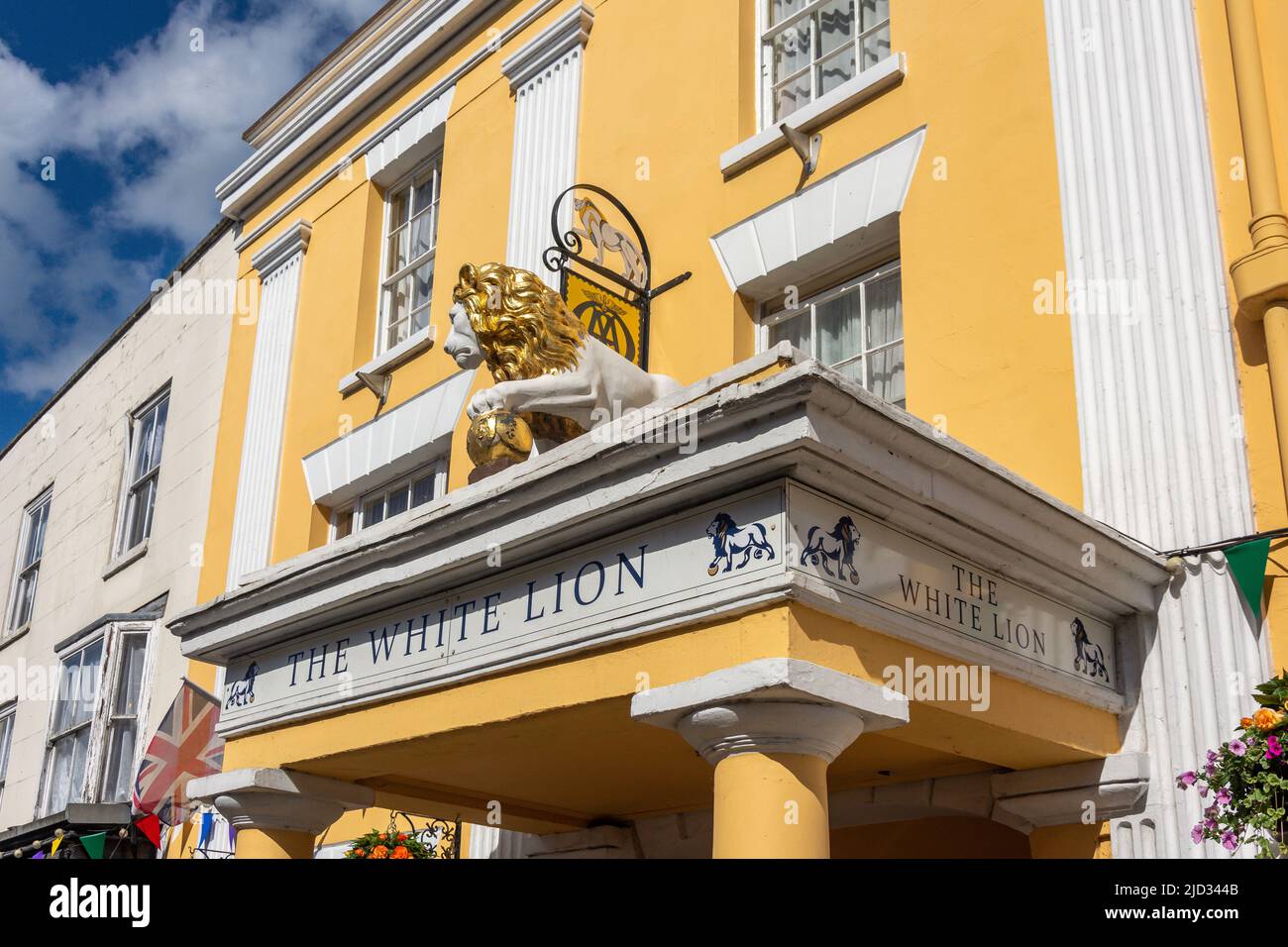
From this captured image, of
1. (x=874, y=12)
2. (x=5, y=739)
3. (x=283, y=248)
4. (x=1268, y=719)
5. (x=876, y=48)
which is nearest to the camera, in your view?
(x=1268, y=719)

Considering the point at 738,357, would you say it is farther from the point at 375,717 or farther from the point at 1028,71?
the point at 375,717

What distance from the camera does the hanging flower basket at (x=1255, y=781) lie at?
5.22 metres

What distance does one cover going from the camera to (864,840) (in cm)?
780

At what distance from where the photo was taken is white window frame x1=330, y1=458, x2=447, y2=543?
11.3 metres

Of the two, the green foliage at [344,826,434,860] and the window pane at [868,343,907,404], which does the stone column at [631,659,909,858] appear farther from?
the green foliage at [344,826,434,860]

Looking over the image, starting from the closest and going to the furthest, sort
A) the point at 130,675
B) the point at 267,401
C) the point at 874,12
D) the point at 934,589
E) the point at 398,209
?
1. the point at 934,589
2. the point at 874,12
3. the point at 398,209
4. the point at 267,401
5. the point at 130,675

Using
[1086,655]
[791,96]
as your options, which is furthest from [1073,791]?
[791,96]

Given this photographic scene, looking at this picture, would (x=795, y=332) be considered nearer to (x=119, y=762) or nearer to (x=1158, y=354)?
(x=1158, y=354)

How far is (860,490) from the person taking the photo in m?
5.38

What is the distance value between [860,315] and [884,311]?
167mm

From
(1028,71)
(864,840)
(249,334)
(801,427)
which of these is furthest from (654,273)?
(249,334)

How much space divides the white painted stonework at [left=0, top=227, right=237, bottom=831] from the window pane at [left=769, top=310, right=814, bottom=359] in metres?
7.15

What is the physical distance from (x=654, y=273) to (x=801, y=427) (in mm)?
4934
